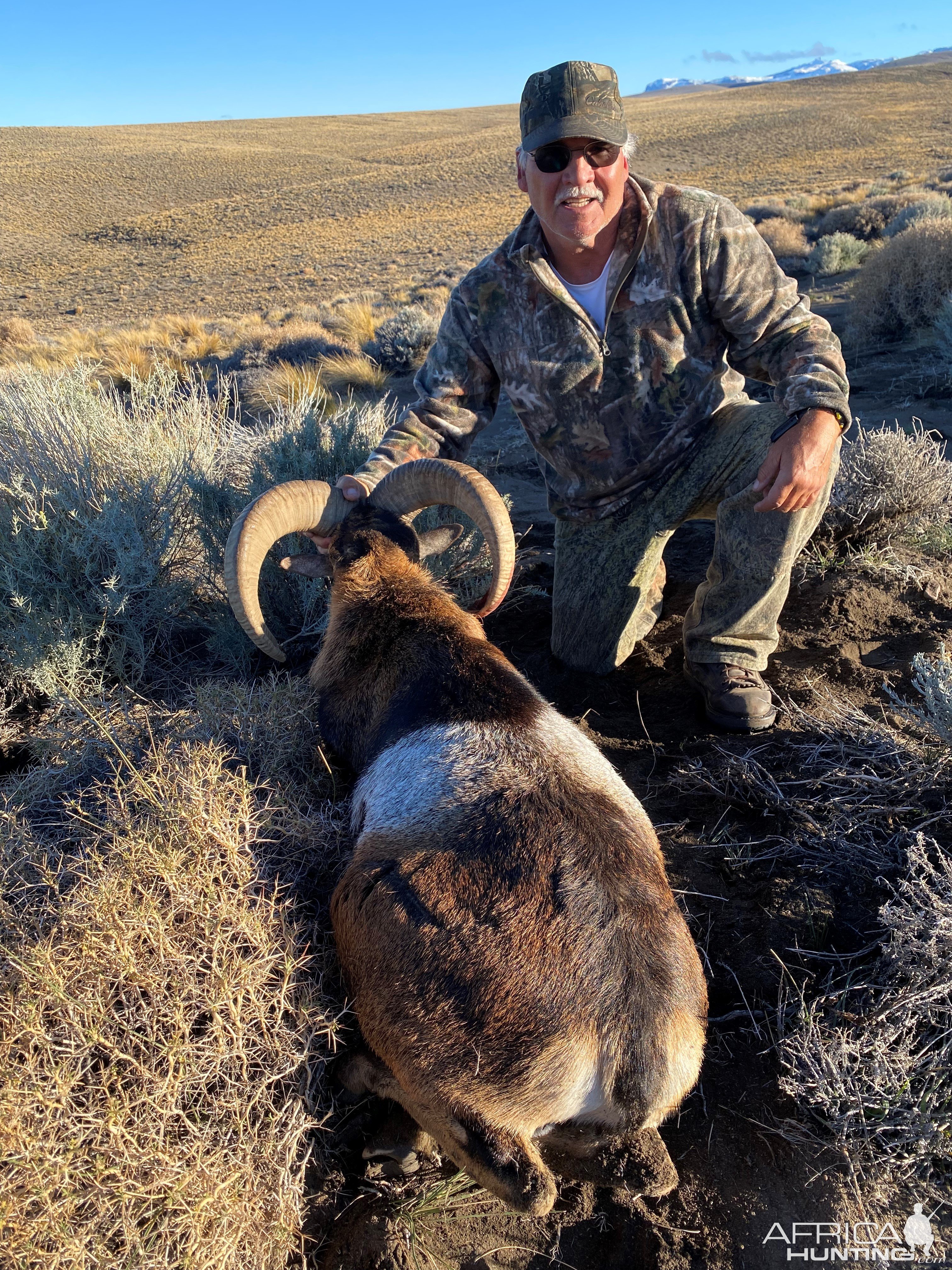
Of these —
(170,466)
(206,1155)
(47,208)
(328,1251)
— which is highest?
(47,208)

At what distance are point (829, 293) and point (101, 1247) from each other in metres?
16.1

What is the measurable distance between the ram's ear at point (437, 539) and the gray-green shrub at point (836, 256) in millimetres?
15154

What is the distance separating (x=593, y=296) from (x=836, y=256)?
564 inches

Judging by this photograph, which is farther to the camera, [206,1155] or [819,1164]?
[819,1164]

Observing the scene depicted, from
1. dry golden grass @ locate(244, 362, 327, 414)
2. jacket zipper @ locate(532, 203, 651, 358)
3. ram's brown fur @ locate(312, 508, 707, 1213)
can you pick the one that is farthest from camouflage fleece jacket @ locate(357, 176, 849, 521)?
dry golden grass @ locate(244, 362, 327, 414)

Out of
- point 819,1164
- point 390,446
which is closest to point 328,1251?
point 819,1164

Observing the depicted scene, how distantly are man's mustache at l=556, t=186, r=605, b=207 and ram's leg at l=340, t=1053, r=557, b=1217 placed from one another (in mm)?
3869

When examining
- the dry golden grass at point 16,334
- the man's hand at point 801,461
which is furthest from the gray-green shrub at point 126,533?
the dry golden grass at point 16,334

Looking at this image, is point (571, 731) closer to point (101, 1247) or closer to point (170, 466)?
point (101, 1247)

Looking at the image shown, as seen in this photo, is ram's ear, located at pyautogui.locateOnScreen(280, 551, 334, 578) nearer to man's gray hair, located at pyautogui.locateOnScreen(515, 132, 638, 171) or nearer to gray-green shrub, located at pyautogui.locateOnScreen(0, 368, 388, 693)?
gray-green shrub, located at pyautogui.locateOnScreen(0, 368, 388, 693)

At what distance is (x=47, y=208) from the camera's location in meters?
46.2

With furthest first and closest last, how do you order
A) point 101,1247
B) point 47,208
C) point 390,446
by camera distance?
point 47,208 < point 390,446 < point 101,1247

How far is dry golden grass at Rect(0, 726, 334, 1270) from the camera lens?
188cm

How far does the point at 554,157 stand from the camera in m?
3.77
